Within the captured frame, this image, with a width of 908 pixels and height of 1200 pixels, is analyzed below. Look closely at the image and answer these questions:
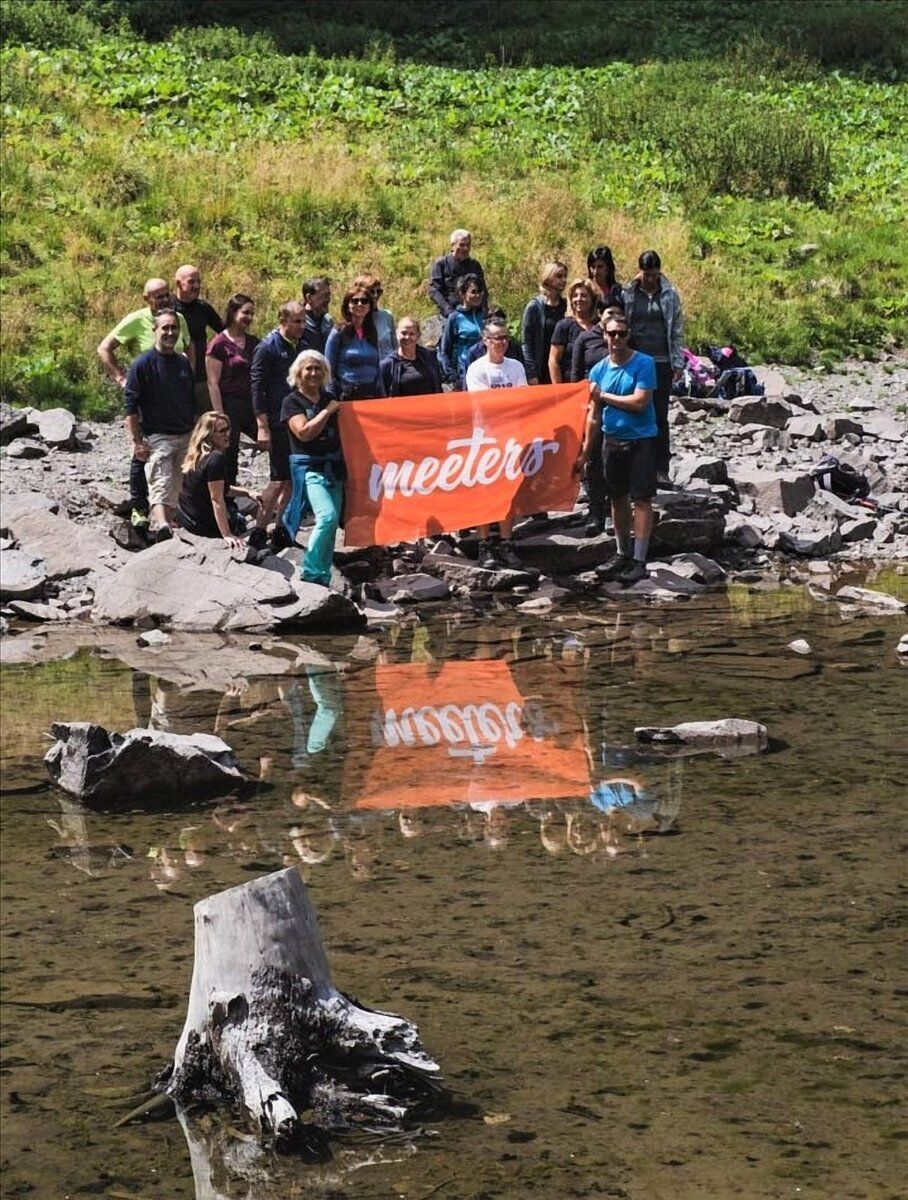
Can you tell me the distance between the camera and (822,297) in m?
23.1

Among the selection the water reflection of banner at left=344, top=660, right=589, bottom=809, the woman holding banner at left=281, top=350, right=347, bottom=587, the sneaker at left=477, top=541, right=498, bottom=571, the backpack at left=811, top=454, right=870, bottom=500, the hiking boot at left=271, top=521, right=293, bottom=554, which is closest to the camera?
the water reflection of banner at left=344, top=660, right=589, bottom=809

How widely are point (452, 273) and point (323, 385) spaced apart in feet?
10.4

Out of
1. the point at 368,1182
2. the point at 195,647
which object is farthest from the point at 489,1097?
the point at 195,647

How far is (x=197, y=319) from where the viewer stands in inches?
561

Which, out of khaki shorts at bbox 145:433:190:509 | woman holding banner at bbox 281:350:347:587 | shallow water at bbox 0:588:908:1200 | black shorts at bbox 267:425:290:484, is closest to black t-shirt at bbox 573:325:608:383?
woman holding banner at bbox 281:350:347:587

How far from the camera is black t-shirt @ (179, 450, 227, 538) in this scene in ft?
43.3

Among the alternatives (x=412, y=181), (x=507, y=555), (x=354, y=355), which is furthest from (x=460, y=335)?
(x=412, y=181)

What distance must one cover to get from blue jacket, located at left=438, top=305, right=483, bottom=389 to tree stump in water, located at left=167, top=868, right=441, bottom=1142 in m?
10.3

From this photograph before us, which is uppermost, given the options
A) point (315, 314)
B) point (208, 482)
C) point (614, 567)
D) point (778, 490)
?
point (315, 314)

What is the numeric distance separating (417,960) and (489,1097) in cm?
110

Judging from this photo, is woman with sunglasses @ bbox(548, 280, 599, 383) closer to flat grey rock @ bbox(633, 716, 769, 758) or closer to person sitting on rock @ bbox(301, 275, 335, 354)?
person sitting on rock @ bbox(301, 275, 335, 354)

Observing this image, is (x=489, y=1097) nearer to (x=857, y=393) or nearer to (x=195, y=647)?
(x=195, y=647)

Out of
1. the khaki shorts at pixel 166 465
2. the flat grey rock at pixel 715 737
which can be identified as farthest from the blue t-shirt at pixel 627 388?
the flat grey rock at pixel 715 737

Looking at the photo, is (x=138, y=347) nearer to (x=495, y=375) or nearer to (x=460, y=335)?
(x=460, y=335)
